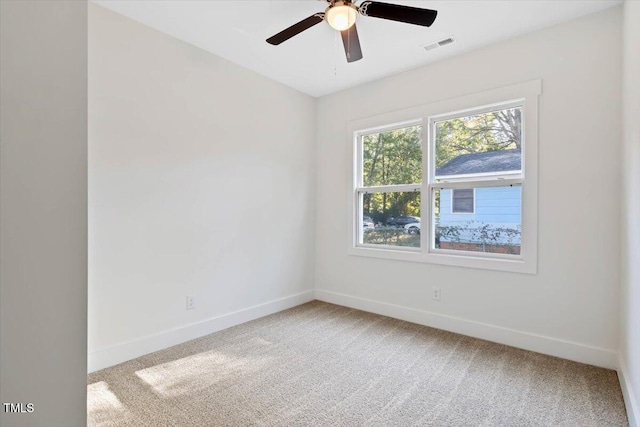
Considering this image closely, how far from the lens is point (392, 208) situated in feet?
12.3

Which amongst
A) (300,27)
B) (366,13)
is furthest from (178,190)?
(366,13)

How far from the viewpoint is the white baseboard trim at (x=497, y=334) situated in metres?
2.47

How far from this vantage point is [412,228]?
357cm

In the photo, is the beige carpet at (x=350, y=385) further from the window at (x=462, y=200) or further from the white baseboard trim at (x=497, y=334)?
the window at (x=462, y=200)

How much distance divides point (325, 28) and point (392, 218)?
2.11 m

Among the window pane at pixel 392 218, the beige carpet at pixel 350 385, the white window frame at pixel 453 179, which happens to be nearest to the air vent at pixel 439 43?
→ the white window frame at pixel 453 179

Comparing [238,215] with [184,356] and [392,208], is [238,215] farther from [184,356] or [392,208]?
[392,208]

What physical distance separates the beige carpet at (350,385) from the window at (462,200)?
1.24m

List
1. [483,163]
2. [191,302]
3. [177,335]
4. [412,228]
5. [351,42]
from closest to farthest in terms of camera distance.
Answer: [351,42]
[177,335]
[191,302]
[483,163]
[412,228]

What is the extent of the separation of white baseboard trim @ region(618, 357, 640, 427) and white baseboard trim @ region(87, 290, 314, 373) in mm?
3000

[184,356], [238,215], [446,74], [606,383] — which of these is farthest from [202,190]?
[606,383]

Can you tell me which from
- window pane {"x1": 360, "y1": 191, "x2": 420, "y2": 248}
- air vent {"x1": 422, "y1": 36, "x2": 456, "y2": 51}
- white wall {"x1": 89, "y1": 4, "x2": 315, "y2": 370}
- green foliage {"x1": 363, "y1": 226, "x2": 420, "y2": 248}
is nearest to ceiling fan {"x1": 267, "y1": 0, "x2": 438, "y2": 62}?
air vent {"x1": 422, "y1": 36, "x2": 456, "y2": 51}

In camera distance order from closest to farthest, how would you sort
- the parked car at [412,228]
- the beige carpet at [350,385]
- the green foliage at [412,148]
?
the beige carpet at [350,385] < the green foliage at [412,148] < the parked car at [412,228]

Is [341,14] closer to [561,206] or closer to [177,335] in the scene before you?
[561,206]
